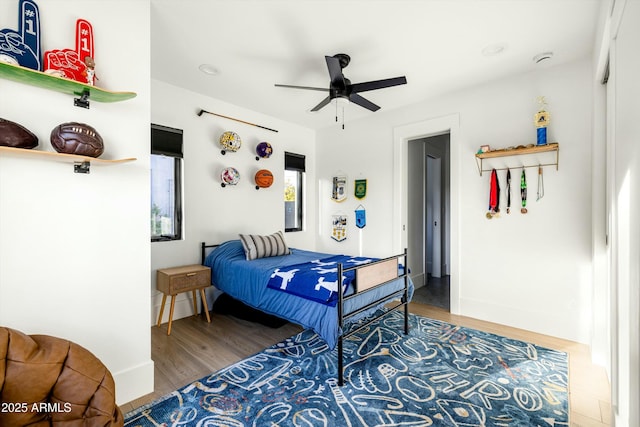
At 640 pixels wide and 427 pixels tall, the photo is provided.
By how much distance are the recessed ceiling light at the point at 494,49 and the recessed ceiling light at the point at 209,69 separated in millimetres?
2608

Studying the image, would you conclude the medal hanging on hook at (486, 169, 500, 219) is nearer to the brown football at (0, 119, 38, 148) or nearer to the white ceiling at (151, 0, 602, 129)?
the white ceiling at (151, 0, 602, 129)

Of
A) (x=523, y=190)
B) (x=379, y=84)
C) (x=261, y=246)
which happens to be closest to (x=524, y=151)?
(x=523, y=190)

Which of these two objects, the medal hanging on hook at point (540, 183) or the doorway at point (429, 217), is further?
the doorway at point (429, 217)

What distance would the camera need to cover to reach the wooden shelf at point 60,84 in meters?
1.46

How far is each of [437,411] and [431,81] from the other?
3.15 meters

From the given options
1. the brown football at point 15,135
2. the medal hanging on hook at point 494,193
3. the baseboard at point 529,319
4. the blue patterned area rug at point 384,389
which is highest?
the brown football at point 15,135

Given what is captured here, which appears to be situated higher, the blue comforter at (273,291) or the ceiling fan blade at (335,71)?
the ceiling fan blade at (335,71)

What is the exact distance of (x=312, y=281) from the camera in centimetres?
255

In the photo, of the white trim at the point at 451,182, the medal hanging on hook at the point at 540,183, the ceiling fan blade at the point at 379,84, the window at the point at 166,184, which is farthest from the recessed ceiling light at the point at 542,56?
the window at the point at 166,184

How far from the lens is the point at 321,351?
2625 mm

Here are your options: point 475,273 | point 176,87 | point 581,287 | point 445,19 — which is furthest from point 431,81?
point 176,87

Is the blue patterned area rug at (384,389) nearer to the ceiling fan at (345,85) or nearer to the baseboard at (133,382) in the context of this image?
the baseboard at (133,382)

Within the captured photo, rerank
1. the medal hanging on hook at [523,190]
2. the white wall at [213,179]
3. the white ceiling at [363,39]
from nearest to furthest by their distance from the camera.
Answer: the white ceiling at [363,39], the medal hanging on hook at [523,190], the white wall at [213,179]

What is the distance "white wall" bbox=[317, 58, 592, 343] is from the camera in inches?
113
